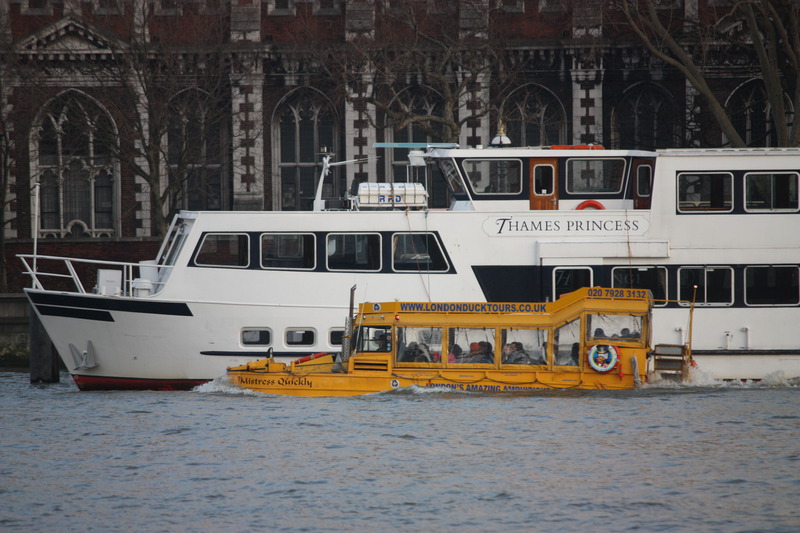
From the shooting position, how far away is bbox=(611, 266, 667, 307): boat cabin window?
2547 cm

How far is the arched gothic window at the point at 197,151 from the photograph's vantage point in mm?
38656

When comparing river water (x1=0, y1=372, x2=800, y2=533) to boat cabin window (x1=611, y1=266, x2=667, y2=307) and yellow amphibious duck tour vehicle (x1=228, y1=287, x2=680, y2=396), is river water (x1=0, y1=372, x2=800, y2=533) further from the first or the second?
boat cabin window (x1=611, y1=266, x2=667, y2=307)

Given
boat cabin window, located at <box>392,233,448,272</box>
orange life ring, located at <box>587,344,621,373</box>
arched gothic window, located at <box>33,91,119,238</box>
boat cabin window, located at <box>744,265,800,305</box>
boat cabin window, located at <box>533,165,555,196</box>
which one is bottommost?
orange life ring, located at <box>587,344,621,373</box>

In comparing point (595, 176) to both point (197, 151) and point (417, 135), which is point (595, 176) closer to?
point (197, 151)

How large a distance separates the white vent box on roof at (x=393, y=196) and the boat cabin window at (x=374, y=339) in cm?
328

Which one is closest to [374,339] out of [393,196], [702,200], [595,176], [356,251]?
[356,251]

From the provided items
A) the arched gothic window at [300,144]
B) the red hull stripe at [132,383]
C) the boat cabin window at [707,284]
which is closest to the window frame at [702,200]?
the boat cabin window at [707,284]

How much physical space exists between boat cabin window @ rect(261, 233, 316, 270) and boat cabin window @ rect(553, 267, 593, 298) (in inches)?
194

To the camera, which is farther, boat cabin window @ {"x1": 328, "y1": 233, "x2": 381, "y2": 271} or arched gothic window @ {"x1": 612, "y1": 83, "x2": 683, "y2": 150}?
arched gothic window @ {"x1": 612, "y1": 83, "x2": 683, "y2": 150}

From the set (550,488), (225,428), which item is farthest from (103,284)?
(550,488)

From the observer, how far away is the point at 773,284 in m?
25.6

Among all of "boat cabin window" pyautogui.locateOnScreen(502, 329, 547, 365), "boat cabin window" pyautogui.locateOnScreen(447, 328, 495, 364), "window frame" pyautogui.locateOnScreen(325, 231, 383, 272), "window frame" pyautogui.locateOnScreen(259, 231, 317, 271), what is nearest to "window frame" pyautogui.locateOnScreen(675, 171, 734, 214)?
"boat cabin window" pyautogui.locateOnScreen(502, 329, 547, 365)

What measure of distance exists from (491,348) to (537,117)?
1950 cm

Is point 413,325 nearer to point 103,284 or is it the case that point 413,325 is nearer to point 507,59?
point 103,284
